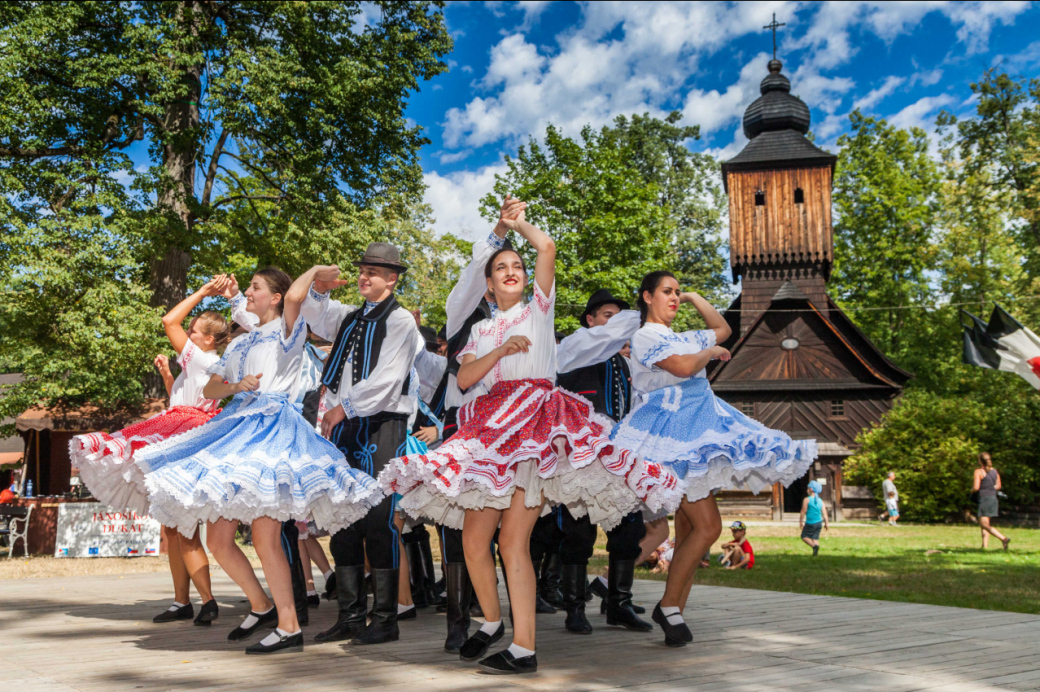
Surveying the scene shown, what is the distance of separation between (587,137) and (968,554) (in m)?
27.2

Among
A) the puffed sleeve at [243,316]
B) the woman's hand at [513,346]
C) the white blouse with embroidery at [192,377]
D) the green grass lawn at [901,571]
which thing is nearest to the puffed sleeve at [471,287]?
the woman's hand at [513,346]

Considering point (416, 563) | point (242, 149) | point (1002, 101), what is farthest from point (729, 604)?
point (1002, 101)

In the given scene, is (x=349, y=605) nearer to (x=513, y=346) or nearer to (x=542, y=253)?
(x=513, y=346)

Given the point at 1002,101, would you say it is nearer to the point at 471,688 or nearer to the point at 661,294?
the point at 661,294

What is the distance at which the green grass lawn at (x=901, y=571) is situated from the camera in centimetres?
889

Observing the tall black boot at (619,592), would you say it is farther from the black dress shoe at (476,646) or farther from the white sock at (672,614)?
the black dress shoe at (476,646)

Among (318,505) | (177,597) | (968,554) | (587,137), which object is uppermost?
(587,137)

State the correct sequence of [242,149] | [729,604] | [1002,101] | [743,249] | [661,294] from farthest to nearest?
[743,249] < [1002,101] < [242,149] < [729,604] < [661,294]

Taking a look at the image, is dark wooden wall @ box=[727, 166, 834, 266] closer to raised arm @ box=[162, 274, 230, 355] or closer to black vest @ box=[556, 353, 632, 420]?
black vest @ box=[556, 353, 632, 420]

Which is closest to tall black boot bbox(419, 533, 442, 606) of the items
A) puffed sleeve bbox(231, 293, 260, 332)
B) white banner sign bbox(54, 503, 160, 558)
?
puffed sleeve bbox(231, 293, 260, 332)

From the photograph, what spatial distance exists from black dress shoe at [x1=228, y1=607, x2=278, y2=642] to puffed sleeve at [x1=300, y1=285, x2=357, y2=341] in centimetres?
179

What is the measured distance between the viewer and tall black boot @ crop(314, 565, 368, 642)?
548cm

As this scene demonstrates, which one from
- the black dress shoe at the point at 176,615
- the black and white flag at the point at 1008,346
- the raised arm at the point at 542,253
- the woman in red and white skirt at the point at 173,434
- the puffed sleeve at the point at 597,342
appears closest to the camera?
the raised arm at the point at 542,253

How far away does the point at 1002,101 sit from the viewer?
38219 mm
